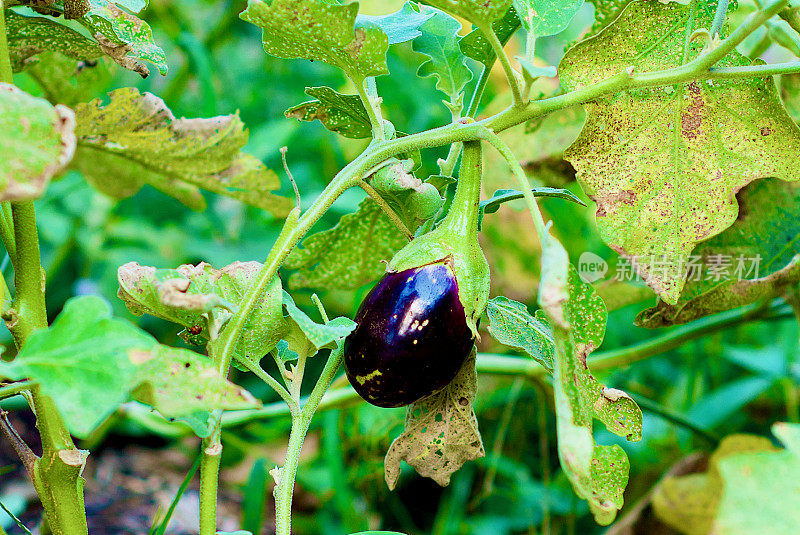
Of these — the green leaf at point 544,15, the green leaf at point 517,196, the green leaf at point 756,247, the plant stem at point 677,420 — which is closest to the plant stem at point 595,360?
the plant stem at point 677,420

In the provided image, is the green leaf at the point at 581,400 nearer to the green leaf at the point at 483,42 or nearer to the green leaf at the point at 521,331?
the green leaf at the point at 521,331

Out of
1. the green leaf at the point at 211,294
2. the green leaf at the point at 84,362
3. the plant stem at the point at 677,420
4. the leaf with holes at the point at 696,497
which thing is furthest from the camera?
the plant stem at the point at 677,420

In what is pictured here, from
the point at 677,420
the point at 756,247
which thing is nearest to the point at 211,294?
the point at 756,247

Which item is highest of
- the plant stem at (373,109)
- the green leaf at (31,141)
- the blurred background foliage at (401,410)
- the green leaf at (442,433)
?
the green leaf at (31,141)

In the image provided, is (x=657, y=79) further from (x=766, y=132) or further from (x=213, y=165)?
(x=213, y=165)

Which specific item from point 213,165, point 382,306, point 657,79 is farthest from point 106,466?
point 657,79

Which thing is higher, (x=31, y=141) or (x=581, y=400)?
(x=31, y=141)

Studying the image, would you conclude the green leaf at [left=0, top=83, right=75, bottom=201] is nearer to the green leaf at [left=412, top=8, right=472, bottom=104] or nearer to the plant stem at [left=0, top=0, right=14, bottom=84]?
the plant stem at [left=0, top=0, right=14, bottom=84]

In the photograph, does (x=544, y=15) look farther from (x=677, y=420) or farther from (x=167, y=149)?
(x=677, y=420)
